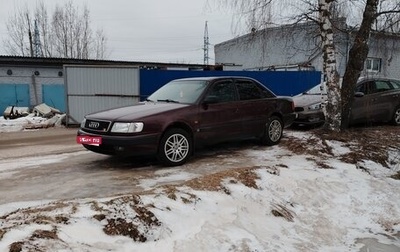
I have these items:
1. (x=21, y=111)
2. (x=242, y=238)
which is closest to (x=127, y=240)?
(x=242, y=238)

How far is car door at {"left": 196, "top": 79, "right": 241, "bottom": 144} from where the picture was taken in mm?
7105

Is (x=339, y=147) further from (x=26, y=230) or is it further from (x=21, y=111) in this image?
(x=21, y=111)

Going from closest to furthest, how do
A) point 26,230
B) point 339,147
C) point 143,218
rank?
point 26,230
point 143,218
point 339,147

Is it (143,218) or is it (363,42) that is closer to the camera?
(143,218)

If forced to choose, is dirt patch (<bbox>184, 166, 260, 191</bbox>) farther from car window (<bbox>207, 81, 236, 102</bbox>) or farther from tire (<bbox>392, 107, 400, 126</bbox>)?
tire (<bbox>392, 107, 400, 126</bbox>)

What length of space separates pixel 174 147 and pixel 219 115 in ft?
3.92

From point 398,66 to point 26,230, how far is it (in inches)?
944

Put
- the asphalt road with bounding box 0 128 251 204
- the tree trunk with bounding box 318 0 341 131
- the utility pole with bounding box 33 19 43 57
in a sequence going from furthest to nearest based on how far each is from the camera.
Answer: the utility pole with bounding box 33 19 43 57, the tree trunk with bounding box 318 0 341 131, the asphalt road with bounding box 0 128 251 204

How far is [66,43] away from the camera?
36.1m

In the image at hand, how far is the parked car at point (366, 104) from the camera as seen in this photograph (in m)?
10.7

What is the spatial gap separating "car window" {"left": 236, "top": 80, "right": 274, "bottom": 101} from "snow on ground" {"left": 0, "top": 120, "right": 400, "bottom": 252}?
1.44 metres

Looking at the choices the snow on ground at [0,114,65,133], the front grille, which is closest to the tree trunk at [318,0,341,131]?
the front grille

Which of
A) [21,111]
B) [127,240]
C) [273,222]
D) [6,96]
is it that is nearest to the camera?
[127,240]

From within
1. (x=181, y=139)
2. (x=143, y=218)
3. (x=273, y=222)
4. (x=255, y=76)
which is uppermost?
(x=255, y=76)
